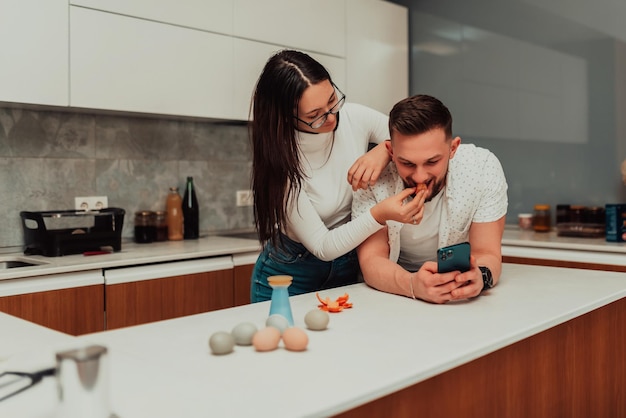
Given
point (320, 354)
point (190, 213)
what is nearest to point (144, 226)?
point (190, 213)

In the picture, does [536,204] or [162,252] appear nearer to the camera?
[162,252]

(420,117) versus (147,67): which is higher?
(147,67)

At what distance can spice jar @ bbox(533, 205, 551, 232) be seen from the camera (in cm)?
356

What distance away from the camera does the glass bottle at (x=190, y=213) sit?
346 centimetres

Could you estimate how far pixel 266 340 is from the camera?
124 centimetres

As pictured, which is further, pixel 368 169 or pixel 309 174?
pixel 309 174

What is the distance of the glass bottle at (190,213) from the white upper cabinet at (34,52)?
911 millimetres

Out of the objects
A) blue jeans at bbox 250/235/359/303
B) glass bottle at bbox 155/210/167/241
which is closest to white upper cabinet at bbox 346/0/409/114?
glass bottle at bbox 155/210/167/241

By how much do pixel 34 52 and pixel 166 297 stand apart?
1157 millimetres

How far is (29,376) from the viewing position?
1.08 metres

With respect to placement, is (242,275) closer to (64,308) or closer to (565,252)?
(64,308)

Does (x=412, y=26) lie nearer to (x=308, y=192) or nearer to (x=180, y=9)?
(x=180, y=9)

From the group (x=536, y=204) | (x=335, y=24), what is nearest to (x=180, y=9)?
(x=335, y=24)

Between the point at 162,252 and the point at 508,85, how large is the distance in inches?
90.6
